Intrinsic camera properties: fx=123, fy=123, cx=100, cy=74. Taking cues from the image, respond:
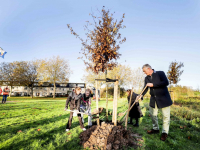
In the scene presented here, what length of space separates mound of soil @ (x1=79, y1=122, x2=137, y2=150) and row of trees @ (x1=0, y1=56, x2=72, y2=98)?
1319 inches

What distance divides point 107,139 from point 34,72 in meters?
41.3

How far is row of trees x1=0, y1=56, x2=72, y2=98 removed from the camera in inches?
1387

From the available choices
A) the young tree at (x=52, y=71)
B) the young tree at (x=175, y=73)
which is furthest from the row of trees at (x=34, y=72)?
the young tree at (x=175, y=73)

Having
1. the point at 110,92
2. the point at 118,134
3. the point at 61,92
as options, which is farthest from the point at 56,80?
the point at 118,134

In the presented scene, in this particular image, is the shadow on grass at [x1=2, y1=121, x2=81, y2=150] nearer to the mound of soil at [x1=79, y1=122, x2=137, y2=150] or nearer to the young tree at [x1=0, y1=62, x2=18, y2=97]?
the mound of soil at [x1=79, y1=122, x2=137, y2=150]

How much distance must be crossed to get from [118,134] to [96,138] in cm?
73

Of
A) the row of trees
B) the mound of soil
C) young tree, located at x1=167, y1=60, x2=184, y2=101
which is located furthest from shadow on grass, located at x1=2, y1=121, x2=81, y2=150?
the row of trees

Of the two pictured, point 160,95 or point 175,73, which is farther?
point 175,73

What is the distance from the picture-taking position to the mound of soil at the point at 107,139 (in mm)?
3693

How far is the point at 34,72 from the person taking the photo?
39.2 meters

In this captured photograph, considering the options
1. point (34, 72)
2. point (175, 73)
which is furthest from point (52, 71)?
point (175, 73)

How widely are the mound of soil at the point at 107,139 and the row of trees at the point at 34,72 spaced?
110ft

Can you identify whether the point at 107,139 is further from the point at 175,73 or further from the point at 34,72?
the point at 34,72

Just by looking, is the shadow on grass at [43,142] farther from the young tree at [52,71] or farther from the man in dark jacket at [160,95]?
the young tree at [52,71]
